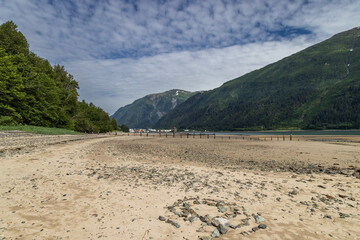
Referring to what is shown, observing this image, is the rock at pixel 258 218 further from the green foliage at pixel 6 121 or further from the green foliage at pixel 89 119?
the green foliage at pixel 89 119

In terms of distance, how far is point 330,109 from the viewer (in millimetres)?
191875

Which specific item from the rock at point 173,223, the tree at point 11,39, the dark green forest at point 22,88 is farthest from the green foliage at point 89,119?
the rock at point 173,223

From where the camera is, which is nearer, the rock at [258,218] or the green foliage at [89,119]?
the rock at [258,218]

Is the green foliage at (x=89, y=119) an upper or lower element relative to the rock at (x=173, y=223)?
upper

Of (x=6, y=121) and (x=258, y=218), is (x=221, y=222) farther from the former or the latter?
(x=6, y=121)

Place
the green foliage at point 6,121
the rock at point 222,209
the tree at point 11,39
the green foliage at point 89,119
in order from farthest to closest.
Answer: the green foliage at point 89,119 → the tree at point 11,39 → the green foliage at point 6,121 → the rock at point 222,209

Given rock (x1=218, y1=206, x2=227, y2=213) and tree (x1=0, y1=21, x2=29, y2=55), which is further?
tree (x1=0, y1=21, x2=29, y2=55)

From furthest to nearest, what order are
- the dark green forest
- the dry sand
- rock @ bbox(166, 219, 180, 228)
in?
the dark green forest
rock @ bbox(166, 219, 180, 228)
the dry sand

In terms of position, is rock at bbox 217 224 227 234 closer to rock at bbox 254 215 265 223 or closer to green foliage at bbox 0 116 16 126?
rock at bbox 254 215 265 223

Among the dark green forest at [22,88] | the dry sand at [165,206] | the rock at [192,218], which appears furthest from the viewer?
Answer: the dark green forest at [22,88]

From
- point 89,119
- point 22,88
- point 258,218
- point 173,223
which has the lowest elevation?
point 258,218

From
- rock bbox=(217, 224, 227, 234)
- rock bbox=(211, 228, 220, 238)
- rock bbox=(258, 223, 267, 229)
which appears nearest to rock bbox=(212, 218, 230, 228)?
rock bbox=(217, 224, 227, 234)

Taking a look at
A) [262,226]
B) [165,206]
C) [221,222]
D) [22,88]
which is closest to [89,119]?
→ [22,88]

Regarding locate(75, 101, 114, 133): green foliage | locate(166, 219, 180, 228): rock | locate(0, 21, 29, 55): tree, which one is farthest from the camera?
locate(75, 101, 114, 133): green foliage
